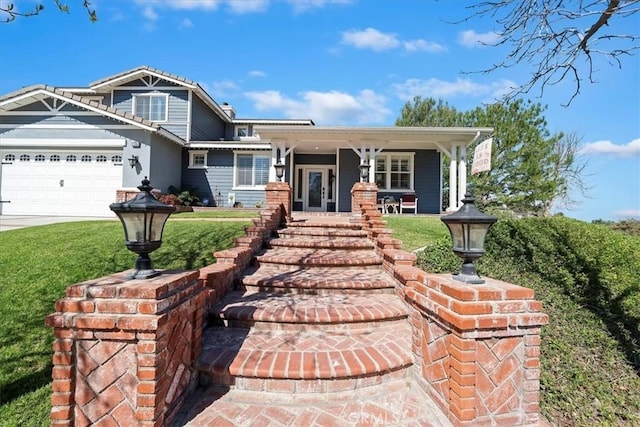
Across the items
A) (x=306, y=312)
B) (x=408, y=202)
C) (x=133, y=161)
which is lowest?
(x=306, y=312)

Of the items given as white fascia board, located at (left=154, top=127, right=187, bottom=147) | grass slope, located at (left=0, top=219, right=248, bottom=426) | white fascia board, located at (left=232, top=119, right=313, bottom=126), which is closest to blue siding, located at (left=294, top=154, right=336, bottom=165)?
white fascia board, located at (left=232, top=119, right=313, bottom=126)

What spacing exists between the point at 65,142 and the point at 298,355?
13262mm

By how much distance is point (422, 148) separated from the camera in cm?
1316

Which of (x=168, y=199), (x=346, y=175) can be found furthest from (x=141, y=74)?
(x=346, y=175)

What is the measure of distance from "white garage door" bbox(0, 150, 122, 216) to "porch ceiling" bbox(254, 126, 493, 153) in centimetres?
627

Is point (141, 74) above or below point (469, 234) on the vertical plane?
above

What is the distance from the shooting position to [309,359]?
246 centimetres

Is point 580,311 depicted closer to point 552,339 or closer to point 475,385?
point 552,339

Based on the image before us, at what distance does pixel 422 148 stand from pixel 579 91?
933 cm

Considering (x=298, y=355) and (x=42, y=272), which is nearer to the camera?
(x=298, y=355)

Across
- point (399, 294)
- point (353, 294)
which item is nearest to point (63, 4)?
point (353, 294)

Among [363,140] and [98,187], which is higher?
[363,140]

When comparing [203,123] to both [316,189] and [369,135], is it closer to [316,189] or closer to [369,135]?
[316,189]

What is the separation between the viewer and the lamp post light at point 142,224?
6.68 feet
